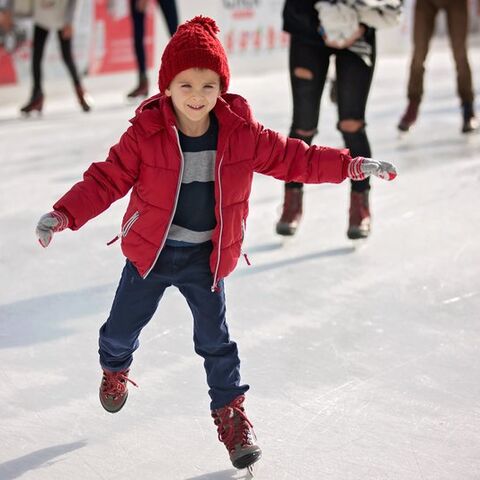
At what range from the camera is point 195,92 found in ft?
6.73

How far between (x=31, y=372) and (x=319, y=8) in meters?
1.59

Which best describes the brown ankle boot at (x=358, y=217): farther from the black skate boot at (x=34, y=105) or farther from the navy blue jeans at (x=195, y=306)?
the black skate boot at (x=34, y=105)

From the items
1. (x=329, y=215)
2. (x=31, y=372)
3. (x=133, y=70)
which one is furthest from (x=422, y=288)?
(x=133, y=70)

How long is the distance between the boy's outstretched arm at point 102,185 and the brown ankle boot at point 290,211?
1.70 meters

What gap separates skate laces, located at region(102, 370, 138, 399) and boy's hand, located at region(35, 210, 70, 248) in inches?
17.9

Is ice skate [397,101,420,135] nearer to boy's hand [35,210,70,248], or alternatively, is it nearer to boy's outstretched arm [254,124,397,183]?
boy's outstretched arm [254,124,397,183]

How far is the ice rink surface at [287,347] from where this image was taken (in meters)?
2.20

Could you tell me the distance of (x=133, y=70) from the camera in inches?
304

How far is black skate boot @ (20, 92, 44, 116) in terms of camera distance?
6434 mm

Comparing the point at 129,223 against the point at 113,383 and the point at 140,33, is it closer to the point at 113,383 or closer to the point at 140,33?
the point at 113,383

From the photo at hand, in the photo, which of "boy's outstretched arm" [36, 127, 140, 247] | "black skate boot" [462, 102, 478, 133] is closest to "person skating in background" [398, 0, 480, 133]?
"black skate boot" [462, 102, 478, 133]

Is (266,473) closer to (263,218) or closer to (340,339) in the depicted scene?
(340,339)

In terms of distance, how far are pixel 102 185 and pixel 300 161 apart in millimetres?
414

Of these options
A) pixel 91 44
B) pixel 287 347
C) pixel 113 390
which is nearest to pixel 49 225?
pixel 113 390
